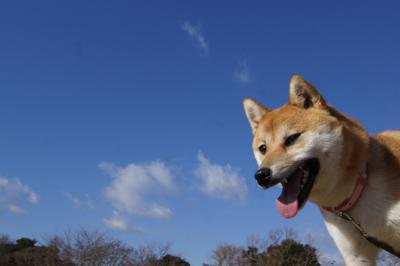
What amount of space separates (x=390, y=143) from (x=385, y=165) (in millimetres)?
542

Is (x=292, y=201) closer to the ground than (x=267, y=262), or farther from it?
closer to the ground

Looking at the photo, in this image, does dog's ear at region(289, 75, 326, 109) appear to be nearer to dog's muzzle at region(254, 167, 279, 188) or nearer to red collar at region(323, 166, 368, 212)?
red collar at region(323, 166, 368, 212)

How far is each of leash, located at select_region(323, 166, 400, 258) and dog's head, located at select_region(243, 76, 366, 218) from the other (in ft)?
0.66

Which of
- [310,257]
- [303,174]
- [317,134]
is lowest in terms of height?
[303,174]

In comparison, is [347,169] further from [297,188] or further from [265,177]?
[265,177]

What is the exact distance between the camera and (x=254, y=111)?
21.1 feet

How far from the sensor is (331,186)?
4863 mm

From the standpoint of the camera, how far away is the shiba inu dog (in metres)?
4.81

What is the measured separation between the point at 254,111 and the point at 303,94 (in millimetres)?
917

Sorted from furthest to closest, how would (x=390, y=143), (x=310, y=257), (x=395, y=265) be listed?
(x=310, y=257) < (x=395, y=265) < (x=390, y=143)

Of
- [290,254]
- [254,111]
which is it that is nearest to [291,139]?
[254,111]

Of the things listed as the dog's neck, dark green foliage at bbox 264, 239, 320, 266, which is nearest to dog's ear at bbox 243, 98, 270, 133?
the dog's neck

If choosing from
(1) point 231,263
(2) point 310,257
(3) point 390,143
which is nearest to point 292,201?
(3) point 390,143

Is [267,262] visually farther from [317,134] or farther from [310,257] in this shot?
[317,134]
